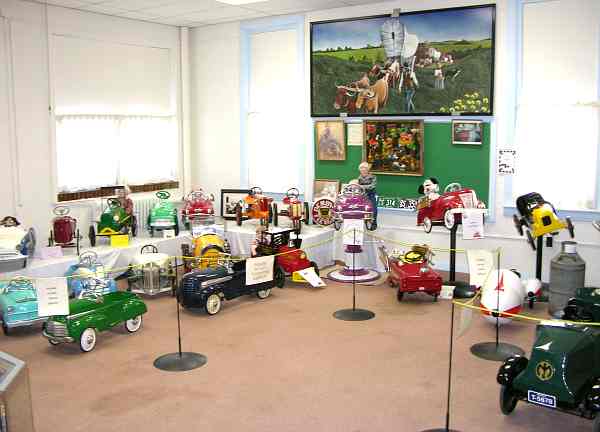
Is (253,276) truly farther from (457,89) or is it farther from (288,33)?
(288,33)

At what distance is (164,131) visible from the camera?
38.2ft

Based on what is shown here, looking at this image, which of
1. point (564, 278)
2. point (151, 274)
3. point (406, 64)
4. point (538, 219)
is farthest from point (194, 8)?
point (564, 278)

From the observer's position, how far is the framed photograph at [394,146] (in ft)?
31.8

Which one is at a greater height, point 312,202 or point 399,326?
point 312,202

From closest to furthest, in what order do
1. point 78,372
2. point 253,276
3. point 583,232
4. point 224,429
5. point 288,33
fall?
Answer: point 224,429 < point 78,372 < point 253,276 < point 583,232 < point 288,33

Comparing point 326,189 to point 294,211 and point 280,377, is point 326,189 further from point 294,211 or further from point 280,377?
point 280,377

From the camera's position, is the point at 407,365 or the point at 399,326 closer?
the point at 407,365

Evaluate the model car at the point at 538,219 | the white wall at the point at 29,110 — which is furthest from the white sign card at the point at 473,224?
the white wall at the point at 29,110

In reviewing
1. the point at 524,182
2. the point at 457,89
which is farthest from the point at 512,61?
the point at 524,182

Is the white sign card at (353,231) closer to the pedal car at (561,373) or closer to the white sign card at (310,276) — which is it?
the white sign card at (310,276)

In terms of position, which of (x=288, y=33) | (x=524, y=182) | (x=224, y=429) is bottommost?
(x=224, y=429)

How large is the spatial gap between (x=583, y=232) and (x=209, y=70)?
6.68m

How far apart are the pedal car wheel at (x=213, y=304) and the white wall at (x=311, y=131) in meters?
3.27

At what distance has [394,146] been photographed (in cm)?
987
